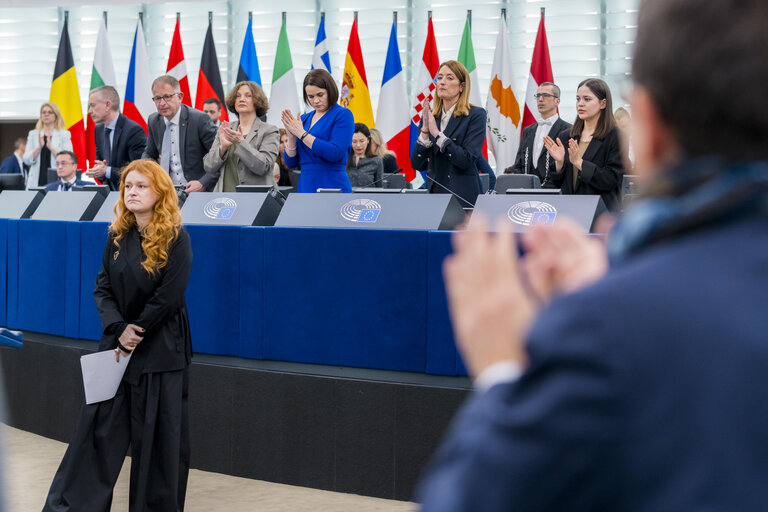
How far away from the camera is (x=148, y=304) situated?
155 inches

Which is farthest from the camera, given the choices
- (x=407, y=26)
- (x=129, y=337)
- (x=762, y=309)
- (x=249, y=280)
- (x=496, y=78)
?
(x=407, y=26)

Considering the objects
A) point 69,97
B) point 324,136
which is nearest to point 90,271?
point 324,136

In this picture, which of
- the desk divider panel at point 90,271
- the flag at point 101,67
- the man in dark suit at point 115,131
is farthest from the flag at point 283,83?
the desk divider panel at point 90,271

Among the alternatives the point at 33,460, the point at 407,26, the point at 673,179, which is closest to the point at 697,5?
the point at 673,179

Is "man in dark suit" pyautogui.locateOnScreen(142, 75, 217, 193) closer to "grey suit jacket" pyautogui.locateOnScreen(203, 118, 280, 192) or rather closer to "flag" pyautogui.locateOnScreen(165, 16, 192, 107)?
"grey suit jacket" pyautogui.locateOnScreen(203, 118, 280, 192)

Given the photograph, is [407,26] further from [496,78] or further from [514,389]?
[514,389]

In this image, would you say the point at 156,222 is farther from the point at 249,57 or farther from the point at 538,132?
the point at 249,57

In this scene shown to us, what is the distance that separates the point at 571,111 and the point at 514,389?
11499mm

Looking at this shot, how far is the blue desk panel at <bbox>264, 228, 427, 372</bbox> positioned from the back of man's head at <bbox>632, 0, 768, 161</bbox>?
3441mm

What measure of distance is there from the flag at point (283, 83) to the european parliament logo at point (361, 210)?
7.28m

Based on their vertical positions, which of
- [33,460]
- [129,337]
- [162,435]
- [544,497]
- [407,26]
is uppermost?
[407,26]

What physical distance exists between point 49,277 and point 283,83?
22.3 ft

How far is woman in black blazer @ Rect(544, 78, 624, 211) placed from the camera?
464cm

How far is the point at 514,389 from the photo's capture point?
693 millimetres
